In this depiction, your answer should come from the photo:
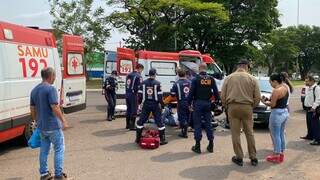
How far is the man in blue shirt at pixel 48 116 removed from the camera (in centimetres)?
745

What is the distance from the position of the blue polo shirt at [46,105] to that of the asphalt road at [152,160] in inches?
41.6

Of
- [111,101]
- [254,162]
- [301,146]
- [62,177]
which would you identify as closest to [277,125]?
[254,162]

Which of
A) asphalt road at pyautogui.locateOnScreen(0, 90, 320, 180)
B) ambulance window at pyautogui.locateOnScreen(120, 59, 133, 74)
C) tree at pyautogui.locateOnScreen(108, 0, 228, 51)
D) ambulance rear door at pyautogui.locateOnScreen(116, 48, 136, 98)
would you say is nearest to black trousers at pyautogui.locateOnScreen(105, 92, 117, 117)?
asphalt road at pyautogui.locateOnScreen(0, 90, 320, 180)

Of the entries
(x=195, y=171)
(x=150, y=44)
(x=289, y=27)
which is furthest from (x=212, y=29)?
(x=289, y=27)

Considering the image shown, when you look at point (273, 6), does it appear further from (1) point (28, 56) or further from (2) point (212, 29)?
(1) point (28, 56)

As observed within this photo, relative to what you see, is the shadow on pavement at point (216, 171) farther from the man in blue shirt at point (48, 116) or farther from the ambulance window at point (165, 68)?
the ambulance window at point (165, 68)

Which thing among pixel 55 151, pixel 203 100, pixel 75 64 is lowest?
pixel 55 151

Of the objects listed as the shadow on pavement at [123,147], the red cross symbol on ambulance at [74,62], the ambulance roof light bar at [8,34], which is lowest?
the shadow on pavement at [123,147]

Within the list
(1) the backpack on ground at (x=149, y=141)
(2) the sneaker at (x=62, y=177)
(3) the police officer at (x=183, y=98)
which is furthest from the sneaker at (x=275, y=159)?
(2) the sneaker at (x=62, y=177)

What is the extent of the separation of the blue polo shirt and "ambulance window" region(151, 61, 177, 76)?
40.6 feet

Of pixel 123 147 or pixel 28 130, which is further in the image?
pixel 123 147

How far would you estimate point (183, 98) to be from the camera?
41.5 ft

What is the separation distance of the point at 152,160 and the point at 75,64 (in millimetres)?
5387

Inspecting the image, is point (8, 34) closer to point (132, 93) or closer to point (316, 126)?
point (132, 93)
